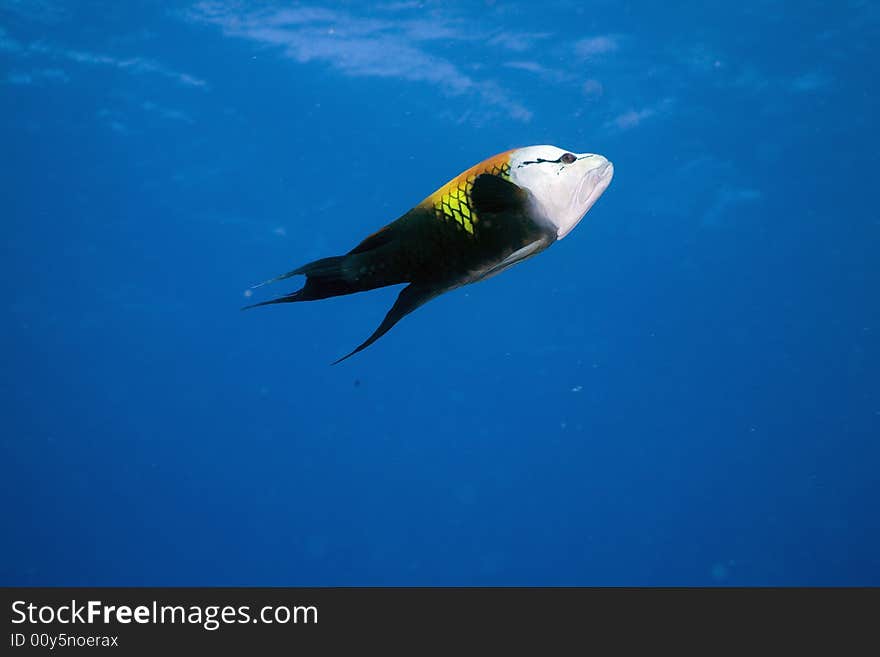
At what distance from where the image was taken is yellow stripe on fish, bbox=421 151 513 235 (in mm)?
1234

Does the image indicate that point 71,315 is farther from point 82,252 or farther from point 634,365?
point 634,365

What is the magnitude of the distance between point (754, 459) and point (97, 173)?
4120cm

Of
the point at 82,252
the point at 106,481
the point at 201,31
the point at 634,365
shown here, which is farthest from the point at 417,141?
the point at 106,481

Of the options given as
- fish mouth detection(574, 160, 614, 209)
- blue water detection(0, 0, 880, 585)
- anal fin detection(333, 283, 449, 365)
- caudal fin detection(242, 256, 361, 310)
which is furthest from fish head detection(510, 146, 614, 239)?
blue water detection(0, 0, 880, 585)

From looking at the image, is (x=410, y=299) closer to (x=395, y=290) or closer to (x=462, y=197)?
(x=462, y=197)

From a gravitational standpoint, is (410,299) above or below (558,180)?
below

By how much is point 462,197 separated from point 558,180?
0.61 ft

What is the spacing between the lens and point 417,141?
20.9 meters

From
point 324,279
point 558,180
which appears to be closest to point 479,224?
point 558,180

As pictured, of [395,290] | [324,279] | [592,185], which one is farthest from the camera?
[395,290]

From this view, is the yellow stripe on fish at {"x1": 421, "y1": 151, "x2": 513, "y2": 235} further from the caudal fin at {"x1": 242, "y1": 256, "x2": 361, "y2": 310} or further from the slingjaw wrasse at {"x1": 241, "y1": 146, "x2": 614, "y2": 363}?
the caudal fin at {"x1": 242, "y1": 256, "x2": 361, "y2": 310}

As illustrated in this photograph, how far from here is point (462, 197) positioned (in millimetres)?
1237

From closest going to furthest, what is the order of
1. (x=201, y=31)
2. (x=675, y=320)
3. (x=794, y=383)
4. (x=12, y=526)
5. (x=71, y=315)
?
1. (x=201, y=31)
2. (x=71, y=315)
3. (x=675, y=320)
4. (x=794, y=383)
5. (x=12, y=526)

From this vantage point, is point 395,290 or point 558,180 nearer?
point 558,180
